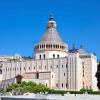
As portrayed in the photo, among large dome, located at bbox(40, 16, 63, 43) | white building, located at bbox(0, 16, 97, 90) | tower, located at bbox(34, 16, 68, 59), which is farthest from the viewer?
large dome, located at bbox(40, 16, 63, 43)

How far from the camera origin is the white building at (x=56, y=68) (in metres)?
108

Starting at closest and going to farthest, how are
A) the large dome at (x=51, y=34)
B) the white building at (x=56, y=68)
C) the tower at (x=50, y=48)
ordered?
1. the white building at (x=56, y=68)
2. the tower at (x=50, y=48)
3. the large dome at (x=51, y=34)

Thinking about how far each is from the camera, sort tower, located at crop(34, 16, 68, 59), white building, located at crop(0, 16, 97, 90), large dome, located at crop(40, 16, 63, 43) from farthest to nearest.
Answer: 1. large dome, located at crop(40, 16, 63, 43)
2. tower, located at crop(34, 16, 68, 59)
3. white building, located at crop(0, 16, 97, 90)

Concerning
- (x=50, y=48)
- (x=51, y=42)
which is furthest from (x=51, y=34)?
(x=50, y=48)

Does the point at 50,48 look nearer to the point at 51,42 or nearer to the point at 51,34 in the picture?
the point at 51,42

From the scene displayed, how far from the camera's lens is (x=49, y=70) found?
364 ft

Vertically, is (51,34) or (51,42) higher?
(51,34)

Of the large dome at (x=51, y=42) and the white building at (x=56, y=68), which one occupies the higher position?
the large dome at (x=51, y=42)

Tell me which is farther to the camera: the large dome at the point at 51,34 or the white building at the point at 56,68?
the large dome at the point at 51,34

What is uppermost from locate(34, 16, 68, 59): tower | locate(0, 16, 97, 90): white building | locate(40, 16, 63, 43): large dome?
locate(40, 16, 63, 43): large dome

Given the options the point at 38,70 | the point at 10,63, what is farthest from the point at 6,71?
the point at 38,70

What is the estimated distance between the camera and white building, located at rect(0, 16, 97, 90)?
108 meters

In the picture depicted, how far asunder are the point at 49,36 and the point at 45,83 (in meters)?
16.7

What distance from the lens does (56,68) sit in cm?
11019
